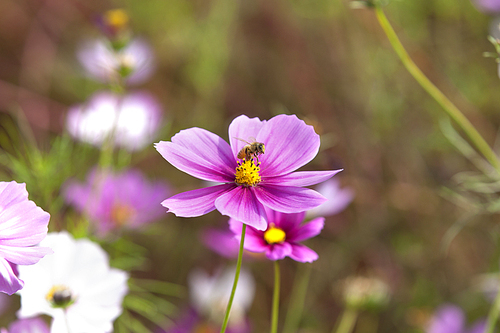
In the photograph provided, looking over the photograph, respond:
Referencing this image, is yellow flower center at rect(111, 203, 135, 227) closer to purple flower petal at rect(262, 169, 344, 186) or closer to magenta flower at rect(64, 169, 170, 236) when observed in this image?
magenta flower at rect(64, 169, 170, 236)

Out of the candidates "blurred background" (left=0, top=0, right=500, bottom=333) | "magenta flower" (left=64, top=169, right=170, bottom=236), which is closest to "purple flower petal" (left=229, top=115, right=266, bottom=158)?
"magenta flower" (left=64, top=169, right=170, bottom=236)

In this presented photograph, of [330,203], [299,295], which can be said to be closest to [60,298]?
[330,203]

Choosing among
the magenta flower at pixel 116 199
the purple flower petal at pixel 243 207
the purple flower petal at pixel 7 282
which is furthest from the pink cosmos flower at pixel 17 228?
the magenta flower at pixel 116 199

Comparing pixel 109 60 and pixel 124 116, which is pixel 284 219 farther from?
pixel 124 116

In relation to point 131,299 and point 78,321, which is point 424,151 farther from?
point 78,321

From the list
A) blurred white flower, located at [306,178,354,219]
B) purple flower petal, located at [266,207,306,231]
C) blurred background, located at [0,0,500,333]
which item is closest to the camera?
purple flower petal, located at [266,207,306,231]

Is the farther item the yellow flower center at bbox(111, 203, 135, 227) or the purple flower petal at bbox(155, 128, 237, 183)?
the yellow flower center at bbox(111, 203, 135, 227)

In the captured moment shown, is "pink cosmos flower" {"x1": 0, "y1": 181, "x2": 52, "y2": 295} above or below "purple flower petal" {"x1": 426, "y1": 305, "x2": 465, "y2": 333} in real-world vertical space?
above

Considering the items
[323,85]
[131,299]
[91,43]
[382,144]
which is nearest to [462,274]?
[382,144]
